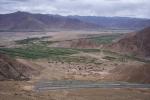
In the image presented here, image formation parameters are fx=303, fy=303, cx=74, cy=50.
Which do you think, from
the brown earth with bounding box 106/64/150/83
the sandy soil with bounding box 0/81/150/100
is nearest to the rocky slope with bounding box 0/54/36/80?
the sandy soil with bounding box 0/81/150/100

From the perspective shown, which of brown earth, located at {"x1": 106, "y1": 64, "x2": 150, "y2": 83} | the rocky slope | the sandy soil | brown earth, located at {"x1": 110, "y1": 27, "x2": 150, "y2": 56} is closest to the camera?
the sandy soil

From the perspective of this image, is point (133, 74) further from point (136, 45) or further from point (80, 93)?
point (136, 45)

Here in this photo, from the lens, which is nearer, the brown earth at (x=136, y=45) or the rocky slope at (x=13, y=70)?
the rocky slope at (x=13, y=70)

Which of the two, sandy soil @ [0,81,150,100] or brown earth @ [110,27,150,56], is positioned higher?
brown earth @ [110,27,150,56]

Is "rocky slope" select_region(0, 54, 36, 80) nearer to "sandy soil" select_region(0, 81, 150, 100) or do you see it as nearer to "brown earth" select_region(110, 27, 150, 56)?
"sandy soil" select_region(0, 81, 150, 100)

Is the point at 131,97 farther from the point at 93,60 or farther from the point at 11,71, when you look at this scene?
the point at 93,60

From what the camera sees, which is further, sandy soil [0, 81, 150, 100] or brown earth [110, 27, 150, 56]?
brown earth [110, 27, 150, 56]

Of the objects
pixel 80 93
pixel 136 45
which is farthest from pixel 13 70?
pixel 136 45

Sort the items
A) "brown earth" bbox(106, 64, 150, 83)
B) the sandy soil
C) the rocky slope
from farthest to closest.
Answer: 1. "brown earth" bbox(106, 64, 150, 83)
2. the rocky slope
3. the sandy soil

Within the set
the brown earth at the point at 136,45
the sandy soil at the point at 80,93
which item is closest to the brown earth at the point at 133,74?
the sandy soil at the point at 80,93

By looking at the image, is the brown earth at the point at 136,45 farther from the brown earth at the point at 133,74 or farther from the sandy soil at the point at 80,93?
the sandy soil at the point at 80,93

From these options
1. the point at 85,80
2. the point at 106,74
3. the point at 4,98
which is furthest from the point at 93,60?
the point at 4,98
